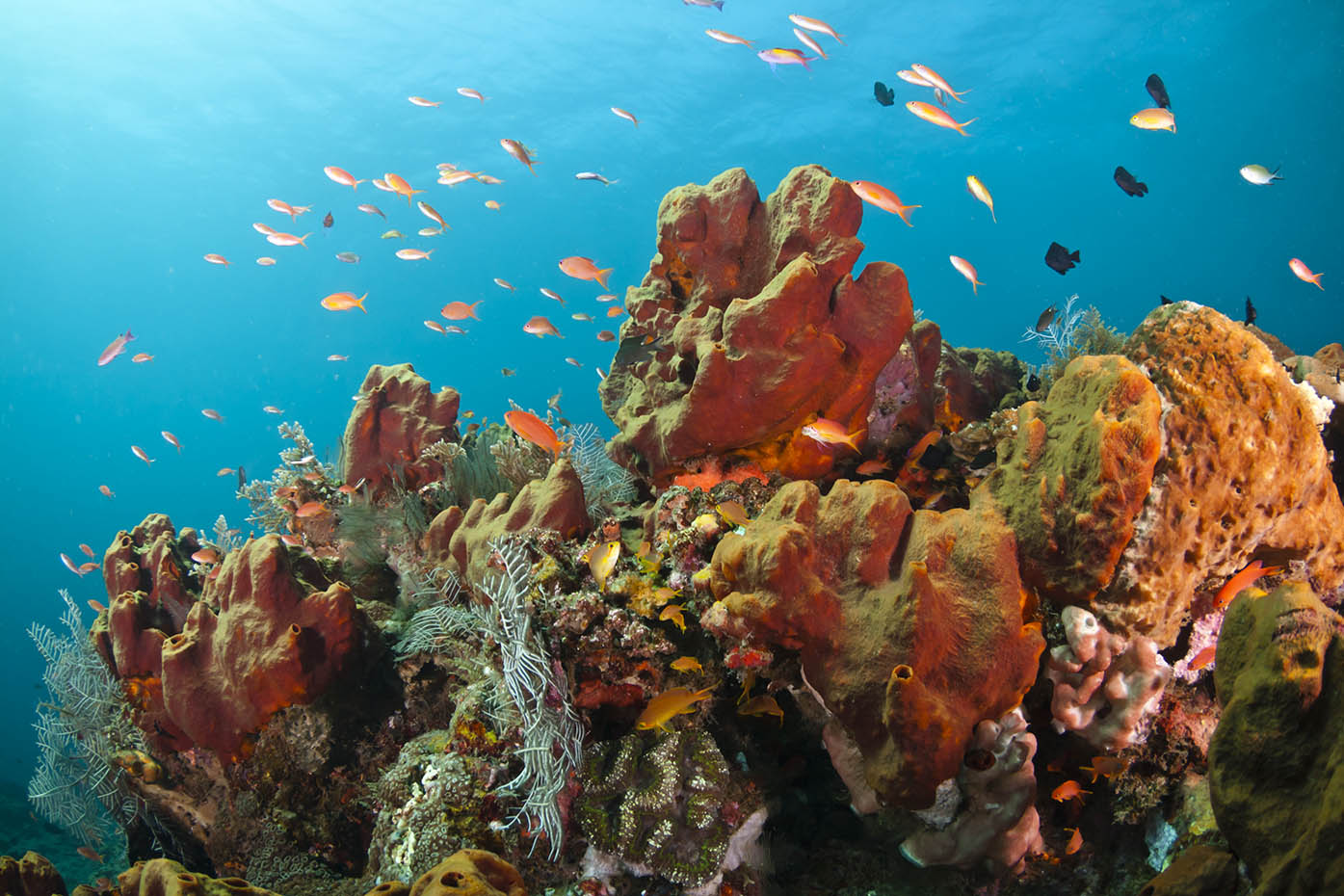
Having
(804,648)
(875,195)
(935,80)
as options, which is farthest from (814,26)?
(804,648)

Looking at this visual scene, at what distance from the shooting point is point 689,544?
3748 mm

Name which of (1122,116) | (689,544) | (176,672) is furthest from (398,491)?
→ (1122,116)

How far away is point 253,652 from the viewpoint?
4.40m

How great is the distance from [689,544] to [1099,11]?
166 feet

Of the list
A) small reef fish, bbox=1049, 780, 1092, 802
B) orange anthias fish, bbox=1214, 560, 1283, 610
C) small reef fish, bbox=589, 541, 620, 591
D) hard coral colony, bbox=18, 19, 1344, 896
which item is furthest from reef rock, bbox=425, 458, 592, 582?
orange anthias fish, bbox=1214, 560, 1283, 610

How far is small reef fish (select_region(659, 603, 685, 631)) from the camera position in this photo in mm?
3438

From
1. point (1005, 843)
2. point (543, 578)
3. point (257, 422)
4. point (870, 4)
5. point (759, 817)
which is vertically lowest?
point (257, 422)

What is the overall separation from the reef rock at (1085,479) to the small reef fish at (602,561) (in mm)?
2256

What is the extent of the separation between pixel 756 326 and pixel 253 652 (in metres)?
4.36

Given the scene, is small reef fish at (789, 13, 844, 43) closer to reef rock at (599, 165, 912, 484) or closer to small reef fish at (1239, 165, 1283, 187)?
reef rock at (599, 165, 912, 484)

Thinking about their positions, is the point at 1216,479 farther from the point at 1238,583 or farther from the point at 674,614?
the point at 674,614

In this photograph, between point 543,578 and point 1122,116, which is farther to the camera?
point 1122,116

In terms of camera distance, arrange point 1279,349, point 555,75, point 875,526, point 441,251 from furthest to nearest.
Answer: point 441,251 < point 555,75 < point 1279,349 < point 875,526

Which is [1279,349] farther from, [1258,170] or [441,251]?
[441,251]
